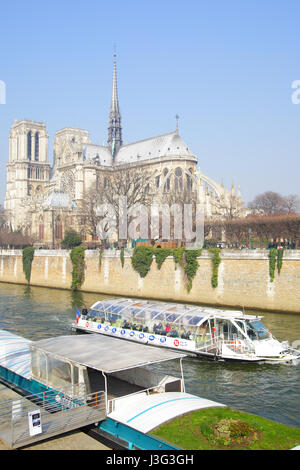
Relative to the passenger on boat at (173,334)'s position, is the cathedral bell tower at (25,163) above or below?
above

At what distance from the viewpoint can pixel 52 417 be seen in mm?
11352

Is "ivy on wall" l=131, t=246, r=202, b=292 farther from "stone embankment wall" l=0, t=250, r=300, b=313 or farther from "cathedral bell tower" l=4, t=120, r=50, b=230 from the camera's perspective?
"cathedral bell tower" l=4, t=120, r=50, b=230

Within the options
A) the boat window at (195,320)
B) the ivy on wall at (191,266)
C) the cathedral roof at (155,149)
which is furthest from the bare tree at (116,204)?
the cathedral roof at (155,149)

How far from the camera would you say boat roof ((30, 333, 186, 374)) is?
1245cm

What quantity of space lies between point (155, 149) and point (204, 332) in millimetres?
76027

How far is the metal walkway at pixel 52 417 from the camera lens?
34.1 ft

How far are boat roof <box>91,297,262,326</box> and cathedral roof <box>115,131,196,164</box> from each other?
63450 mm

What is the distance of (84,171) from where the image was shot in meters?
95.7

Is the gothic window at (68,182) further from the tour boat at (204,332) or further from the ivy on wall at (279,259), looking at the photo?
the tour boat at (204,332)

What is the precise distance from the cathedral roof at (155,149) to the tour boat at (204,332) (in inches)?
2574

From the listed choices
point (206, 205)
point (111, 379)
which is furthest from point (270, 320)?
point (206, 205)

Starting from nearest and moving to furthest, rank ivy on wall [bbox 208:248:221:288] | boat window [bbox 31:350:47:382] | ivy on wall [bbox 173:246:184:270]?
1. boat window [bbox 31:350:47:382]
2. ivy on wall [bbox 208:248:221:288]
3. ivy on wall [bbox 173:246:184:270]

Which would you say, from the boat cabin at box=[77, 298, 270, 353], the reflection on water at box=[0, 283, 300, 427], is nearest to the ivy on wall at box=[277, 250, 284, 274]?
the reflection on water at box=[0, 283, 300, 427]
